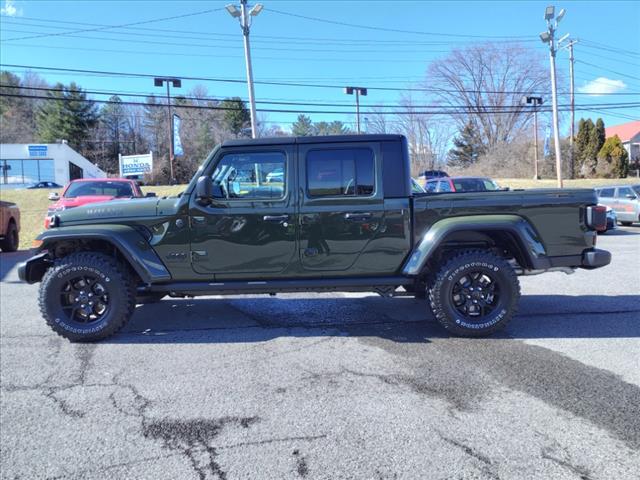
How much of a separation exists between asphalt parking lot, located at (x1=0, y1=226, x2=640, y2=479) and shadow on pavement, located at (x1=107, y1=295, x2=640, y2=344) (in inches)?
1.4

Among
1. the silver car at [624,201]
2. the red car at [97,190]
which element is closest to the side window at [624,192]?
the silver car at [624,201]

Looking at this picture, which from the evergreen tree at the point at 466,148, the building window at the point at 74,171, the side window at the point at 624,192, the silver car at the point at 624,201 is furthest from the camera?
the evergreen tree at the point at 466,148

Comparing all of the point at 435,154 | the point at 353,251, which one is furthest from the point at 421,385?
the point at 435,154

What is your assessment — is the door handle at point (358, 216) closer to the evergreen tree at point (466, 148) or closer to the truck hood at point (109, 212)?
the truck hood at point (109, 212)

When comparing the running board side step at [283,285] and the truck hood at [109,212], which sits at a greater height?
the truck hood at [109,212]

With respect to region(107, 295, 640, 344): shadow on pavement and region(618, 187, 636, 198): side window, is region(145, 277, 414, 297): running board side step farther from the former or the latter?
region(618, 187, 636, 198): side window

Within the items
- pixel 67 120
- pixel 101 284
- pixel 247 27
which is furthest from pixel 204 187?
pixel 67 120

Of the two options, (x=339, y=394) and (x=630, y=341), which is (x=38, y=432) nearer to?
(x=339, y=394)

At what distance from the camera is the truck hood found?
14.9ft

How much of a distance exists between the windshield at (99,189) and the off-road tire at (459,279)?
9.38 meters

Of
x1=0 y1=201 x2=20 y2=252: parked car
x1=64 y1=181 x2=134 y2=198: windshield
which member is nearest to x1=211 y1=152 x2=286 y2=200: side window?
x1=64 y1=181 x2=134 y2=198: windshield

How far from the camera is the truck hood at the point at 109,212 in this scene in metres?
4.55

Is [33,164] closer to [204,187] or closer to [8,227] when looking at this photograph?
[8,227]

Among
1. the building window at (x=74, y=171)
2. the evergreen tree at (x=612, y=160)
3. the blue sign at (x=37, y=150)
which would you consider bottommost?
the evergreen tree at (x=612, y=160)
